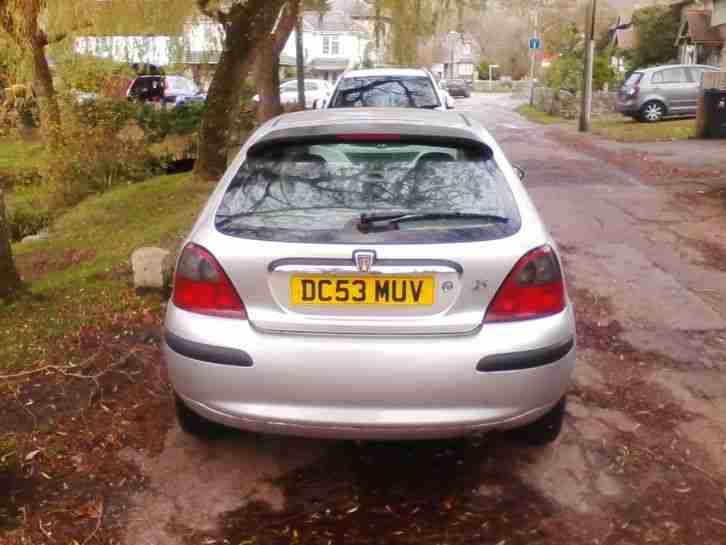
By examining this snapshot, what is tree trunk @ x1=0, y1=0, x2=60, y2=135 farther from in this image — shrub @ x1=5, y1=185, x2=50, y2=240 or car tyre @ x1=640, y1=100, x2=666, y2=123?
car tyre @ x1=640, y1=100, x2=666, y2=123

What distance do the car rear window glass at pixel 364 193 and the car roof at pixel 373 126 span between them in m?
0.06

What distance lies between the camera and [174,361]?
137 inches

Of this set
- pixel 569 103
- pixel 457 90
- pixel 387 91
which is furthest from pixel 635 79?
pixel 457 90

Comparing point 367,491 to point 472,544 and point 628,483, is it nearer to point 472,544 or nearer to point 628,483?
point 472,544

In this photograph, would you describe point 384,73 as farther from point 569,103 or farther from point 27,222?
point 569,103

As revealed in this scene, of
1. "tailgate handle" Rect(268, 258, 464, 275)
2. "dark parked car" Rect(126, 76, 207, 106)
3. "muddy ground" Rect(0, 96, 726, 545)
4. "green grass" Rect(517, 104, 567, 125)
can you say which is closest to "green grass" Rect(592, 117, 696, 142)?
"green grass" Rect(517, 104, 567, 125)

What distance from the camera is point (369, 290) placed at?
3199 mm

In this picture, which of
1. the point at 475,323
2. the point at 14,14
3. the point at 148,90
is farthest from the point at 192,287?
the point at 148,90

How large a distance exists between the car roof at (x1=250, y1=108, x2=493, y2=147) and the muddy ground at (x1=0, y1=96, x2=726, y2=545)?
152 cm

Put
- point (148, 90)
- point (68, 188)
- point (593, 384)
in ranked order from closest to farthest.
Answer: point (593, 384) → point (68, 188) → point (148, 90)

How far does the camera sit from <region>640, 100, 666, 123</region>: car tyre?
26.0m

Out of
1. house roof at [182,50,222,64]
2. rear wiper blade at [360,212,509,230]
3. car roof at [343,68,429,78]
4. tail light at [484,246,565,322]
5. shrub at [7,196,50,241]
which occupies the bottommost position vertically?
shrub at [7,196,50,241]

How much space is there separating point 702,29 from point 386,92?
29.8m

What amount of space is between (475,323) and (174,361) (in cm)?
A: 130
